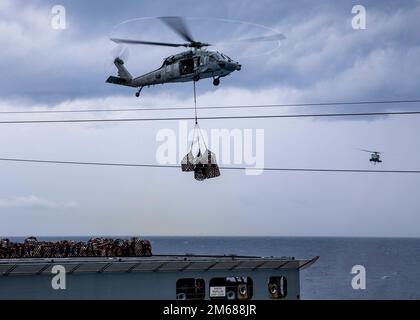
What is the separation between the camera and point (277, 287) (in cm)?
4009

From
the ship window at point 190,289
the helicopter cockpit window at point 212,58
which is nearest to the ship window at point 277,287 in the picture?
the ship window at point 190,289

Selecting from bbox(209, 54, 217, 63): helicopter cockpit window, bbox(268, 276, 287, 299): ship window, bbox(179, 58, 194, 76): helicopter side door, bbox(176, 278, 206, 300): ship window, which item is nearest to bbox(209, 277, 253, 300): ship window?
bbox(176, 278, 206, 300): ship window

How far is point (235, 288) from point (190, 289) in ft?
9.86

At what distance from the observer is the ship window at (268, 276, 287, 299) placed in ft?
130

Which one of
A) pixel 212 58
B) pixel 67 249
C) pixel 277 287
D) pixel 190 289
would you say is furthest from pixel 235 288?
pixel 212 58

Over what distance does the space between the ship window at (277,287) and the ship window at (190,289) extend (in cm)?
444

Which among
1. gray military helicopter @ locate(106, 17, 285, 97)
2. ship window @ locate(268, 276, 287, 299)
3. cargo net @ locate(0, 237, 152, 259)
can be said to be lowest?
ship window @ locate(268, 276, 287, 299)

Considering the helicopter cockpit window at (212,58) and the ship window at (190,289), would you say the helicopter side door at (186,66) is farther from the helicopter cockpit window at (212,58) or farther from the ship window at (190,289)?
the ship window at (190,289)

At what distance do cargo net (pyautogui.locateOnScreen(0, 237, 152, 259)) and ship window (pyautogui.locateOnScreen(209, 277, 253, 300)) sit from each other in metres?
9.38

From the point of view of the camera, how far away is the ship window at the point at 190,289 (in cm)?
3719

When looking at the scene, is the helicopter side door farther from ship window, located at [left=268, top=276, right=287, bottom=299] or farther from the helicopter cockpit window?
ship window, located at [left=268, top=276, right=287, bottom=299]

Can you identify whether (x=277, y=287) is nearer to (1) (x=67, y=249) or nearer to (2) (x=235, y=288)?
(2) (x=235, y=288)
